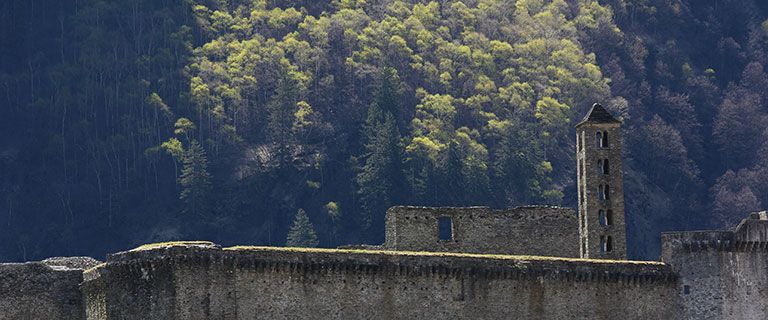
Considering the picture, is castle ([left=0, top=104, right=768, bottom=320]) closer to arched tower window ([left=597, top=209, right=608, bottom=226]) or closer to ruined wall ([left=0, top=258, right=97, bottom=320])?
ruined wall ([left=0, top=258, right=97, bottom=320])

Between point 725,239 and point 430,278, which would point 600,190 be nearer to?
point 725,239

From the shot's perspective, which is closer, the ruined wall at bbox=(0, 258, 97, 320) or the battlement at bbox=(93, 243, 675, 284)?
the battlement at bbox=(93, 243, 675, 284)

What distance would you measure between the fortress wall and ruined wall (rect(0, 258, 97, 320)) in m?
13.3

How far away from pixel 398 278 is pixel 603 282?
8381 mm

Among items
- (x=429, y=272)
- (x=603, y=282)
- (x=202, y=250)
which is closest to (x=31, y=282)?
(x=202, y=250)

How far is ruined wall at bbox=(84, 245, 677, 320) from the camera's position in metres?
94.3

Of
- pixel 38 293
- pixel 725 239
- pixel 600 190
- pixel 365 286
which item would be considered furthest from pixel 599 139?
pixel 38 293

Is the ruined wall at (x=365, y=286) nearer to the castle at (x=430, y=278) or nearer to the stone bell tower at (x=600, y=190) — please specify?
the castle at (x=430, y=278)

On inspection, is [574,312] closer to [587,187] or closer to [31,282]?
[587,187]

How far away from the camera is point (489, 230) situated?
104125mm

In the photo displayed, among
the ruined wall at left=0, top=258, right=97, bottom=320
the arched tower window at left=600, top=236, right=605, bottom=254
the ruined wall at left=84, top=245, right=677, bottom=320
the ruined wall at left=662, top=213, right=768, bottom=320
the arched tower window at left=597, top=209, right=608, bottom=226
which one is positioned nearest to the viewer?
the ruined wall at left=84, top=245, right=677, bottom=320

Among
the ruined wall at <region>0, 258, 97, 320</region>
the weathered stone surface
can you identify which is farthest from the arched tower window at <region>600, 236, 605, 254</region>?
the ruined wall at <region>0, 258, 97, 320</region>

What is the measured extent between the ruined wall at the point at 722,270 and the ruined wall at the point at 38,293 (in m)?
23.7

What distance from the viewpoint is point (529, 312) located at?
9844 cm
